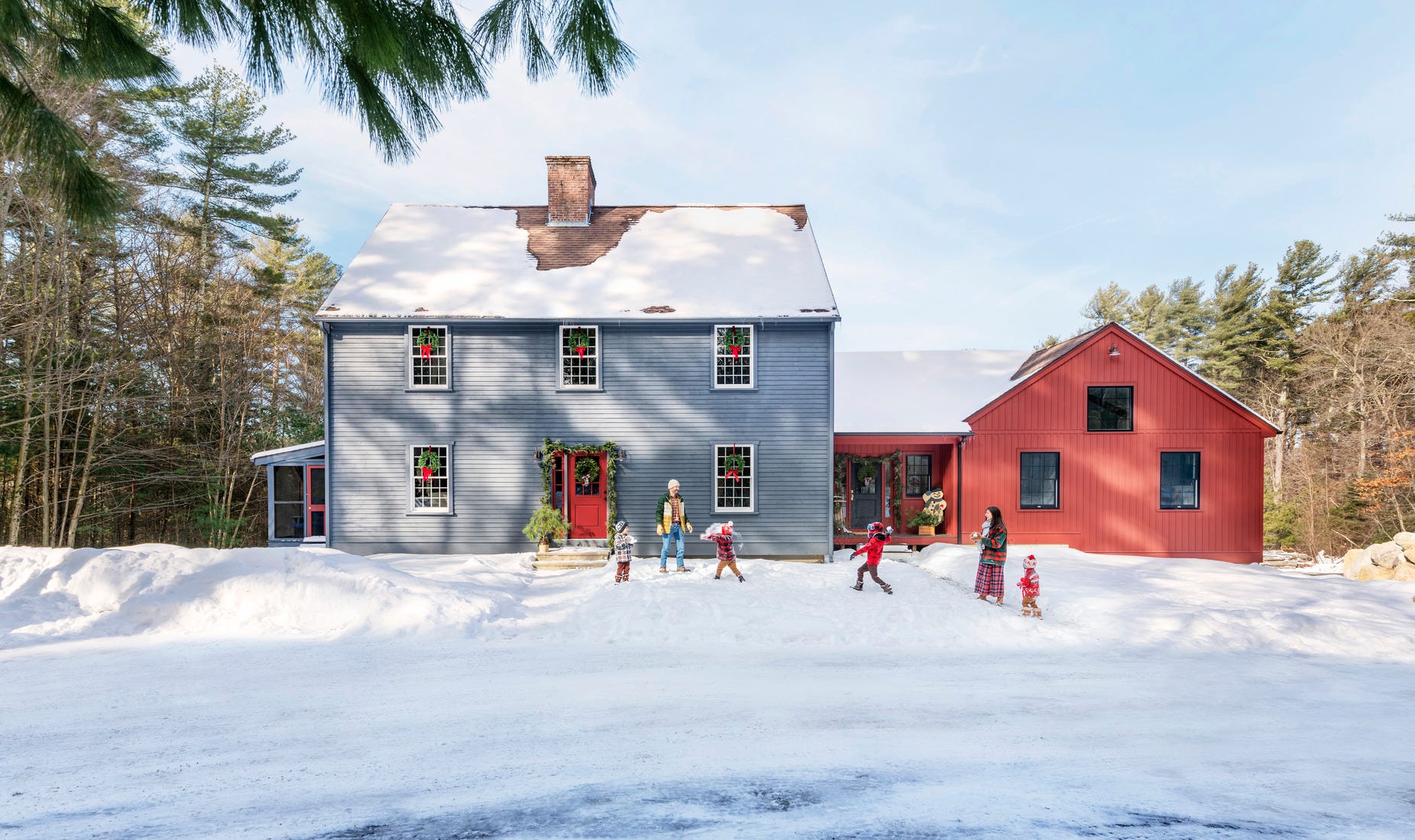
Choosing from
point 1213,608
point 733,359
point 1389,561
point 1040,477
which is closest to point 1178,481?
point 1040,477

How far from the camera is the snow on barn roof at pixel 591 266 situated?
44.6ft

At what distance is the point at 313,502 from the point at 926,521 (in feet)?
53.9

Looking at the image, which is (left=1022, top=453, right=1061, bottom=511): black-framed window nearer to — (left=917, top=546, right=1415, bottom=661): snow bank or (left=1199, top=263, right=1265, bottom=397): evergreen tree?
(left=917, top=546, right=1415, bottom=661): snow bank

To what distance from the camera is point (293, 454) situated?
14508 mm

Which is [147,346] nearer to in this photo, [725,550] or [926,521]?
[725,550]

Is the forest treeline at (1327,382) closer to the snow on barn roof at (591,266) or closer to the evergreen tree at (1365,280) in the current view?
the evergreen tree at (1365,280)

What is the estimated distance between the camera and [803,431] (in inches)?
539

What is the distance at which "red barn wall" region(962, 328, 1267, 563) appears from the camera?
1462cm

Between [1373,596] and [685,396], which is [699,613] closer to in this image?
[685,396]

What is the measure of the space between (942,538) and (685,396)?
24.7ft

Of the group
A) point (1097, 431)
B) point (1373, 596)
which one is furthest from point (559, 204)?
point (1373, 596)

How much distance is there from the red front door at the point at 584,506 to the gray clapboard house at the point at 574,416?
4 centimetres

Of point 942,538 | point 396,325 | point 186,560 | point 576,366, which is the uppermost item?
point 396,325

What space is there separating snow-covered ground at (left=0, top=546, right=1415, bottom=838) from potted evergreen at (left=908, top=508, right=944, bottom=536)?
18.4ft
